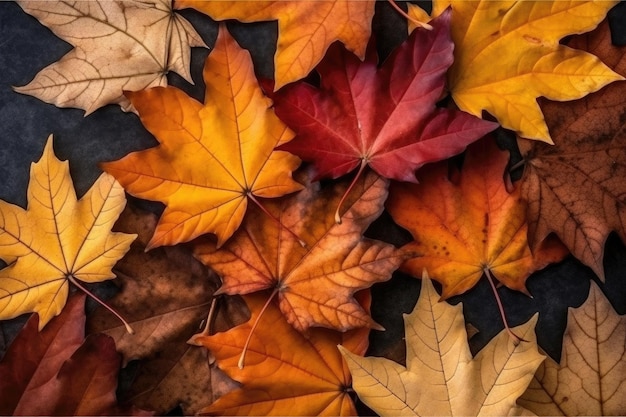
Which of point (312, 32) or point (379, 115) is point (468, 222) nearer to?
point (379, 115)

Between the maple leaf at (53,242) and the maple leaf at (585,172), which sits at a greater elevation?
the maple leaf at (585,172)

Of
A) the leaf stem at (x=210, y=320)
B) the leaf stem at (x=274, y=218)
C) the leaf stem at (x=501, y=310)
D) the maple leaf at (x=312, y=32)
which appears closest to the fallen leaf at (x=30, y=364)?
the leaf stem at (x=210, y=320)

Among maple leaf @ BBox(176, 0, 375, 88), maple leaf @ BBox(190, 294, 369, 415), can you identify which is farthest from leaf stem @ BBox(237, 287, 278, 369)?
maple leaf @ BBox(176, 0, 375, 88)

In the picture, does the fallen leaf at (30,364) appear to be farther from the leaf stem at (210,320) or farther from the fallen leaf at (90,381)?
the leaf stem at (210,320)

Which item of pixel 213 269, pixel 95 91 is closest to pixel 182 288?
pixel 213 269

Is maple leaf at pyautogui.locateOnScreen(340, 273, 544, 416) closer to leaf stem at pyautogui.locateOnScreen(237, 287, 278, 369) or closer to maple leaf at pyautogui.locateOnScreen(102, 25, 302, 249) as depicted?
leaf stem at pyautogui.locateOnScreen(237, 287, 278, 369)

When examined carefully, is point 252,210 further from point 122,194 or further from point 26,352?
point 26,352
